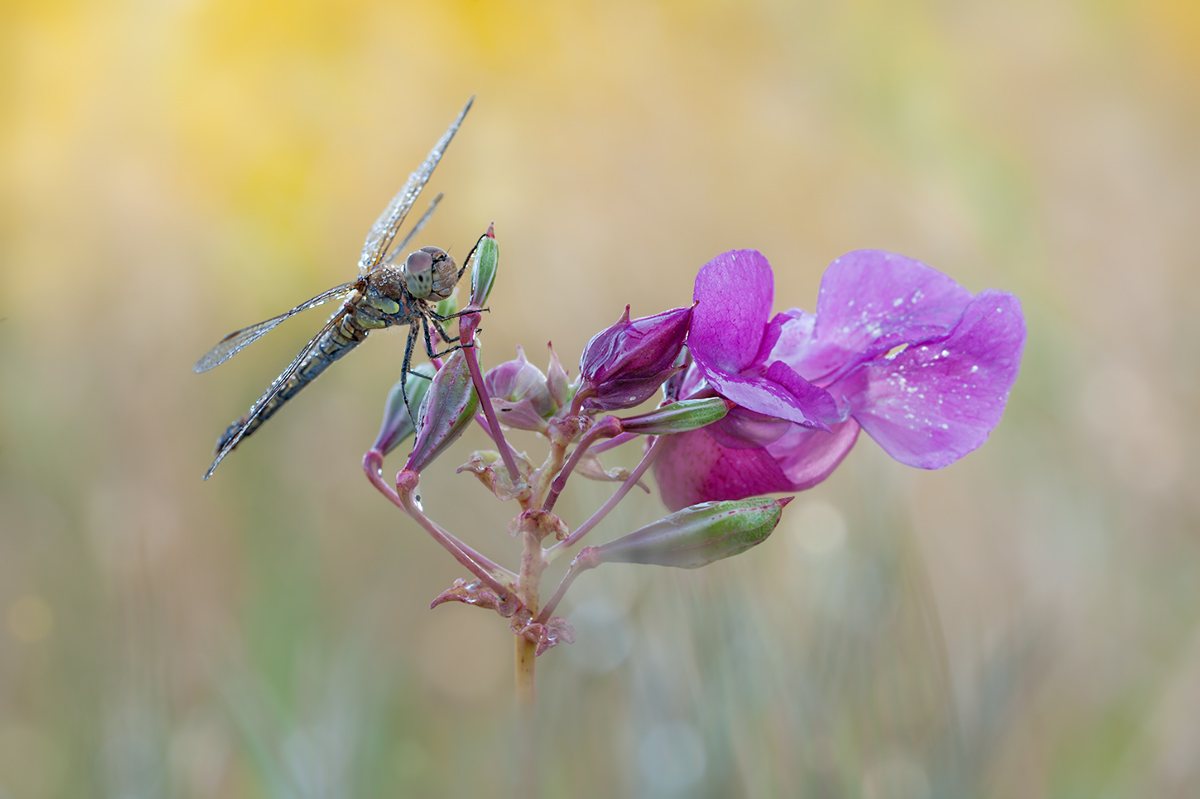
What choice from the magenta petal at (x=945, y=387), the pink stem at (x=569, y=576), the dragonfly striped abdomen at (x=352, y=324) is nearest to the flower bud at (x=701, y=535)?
the pink stem at (x=569, y=576)

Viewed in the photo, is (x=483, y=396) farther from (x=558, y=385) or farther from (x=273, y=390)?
(x=273, y=390)

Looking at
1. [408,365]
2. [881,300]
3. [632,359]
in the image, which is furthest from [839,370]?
[408,365]

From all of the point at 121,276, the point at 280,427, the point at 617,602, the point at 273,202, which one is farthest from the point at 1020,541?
the point at 121,276

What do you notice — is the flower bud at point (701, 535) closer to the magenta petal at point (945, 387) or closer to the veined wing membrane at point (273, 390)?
the magenta petal at point (945, 387)

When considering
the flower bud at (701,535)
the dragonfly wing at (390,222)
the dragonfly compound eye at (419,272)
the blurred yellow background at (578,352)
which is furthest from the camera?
the blurred yellow background at (578,352)

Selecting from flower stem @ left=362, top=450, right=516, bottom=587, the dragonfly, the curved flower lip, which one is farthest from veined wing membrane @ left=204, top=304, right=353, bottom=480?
the curved flower lip
